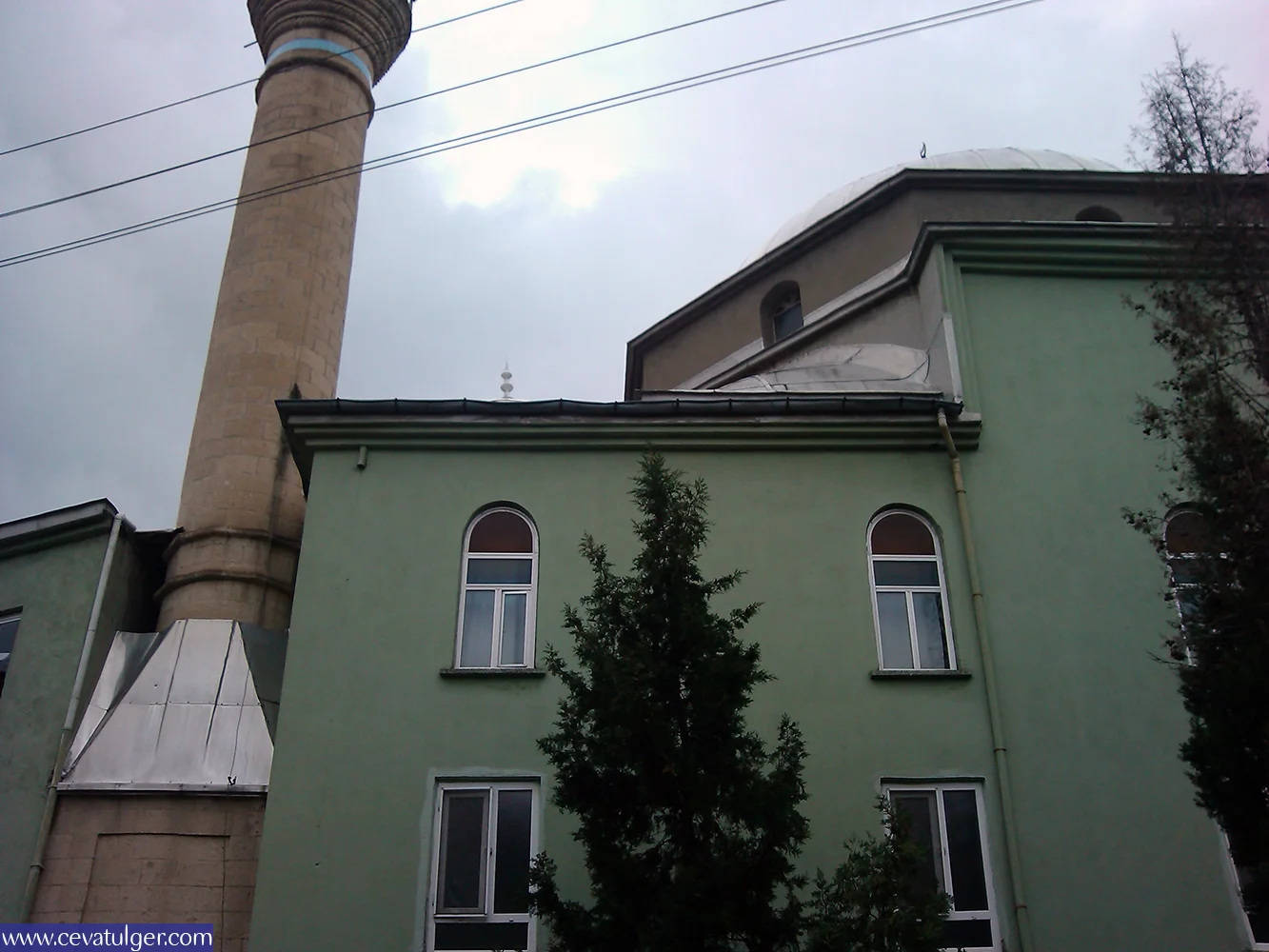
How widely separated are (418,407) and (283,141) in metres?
7.99

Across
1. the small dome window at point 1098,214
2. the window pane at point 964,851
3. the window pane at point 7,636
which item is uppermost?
the small dome window at point 1098,214

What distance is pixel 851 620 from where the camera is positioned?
35.7 ft

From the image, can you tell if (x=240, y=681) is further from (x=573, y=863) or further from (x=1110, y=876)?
(x=1110, y=876)

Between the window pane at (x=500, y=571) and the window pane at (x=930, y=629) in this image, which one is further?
the window pane at (x=500, y=571)

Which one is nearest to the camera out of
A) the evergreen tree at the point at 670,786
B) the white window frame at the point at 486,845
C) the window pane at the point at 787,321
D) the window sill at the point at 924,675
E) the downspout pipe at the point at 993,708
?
the evergreen tree at the point at 670,786

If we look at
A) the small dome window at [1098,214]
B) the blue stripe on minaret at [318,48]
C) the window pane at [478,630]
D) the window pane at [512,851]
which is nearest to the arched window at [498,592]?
the window pane at [478,630]

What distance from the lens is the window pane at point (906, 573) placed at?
1117 centimetres

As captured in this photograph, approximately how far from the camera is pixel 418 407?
11711 millimetres

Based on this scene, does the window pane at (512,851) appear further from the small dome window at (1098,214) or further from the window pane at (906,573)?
the small dome window at (1098,214)

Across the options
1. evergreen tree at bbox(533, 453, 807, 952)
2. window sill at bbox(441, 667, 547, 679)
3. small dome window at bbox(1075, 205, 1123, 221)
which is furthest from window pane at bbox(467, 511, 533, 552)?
small dome window at bbox(1075, 205, 1123, 221)

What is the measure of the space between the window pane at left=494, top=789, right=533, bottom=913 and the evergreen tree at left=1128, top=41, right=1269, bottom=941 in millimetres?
5180

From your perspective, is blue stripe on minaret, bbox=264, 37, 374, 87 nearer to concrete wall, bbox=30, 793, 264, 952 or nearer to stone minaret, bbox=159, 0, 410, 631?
stone minaret, bbox=159, 0, 410, 631

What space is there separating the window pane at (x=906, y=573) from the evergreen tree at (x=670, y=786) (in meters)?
3.37

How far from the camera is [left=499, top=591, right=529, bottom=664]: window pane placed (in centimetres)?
1084
